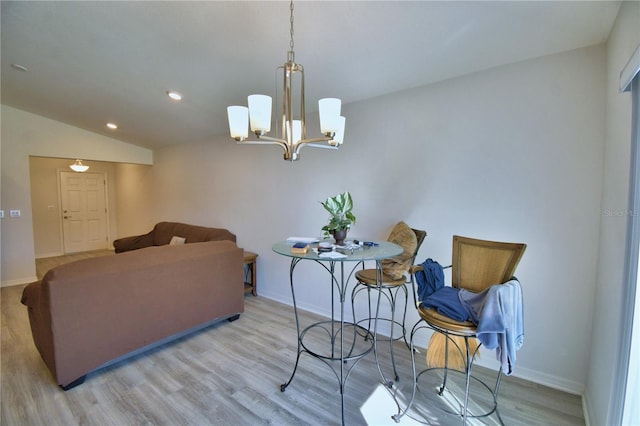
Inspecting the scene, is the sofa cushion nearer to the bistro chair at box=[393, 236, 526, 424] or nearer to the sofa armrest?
the sofa armrest

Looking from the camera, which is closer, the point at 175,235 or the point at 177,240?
the point at 177,240

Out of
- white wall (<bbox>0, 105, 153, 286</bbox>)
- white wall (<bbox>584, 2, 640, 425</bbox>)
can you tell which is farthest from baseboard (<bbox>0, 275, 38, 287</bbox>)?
white wall (<bbox>584, 2, 640, 425</bbox>)

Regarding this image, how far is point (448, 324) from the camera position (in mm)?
1534

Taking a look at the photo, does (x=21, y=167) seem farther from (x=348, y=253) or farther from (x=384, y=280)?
(x=384, y=280)

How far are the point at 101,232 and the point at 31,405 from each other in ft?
22.3

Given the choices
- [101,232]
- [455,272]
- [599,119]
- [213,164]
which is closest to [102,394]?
[455,272]

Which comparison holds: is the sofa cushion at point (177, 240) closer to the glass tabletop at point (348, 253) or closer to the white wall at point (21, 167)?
the white wall at point (21, 167)

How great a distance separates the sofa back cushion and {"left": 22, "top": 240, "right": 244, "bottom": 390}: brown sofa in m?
1.29

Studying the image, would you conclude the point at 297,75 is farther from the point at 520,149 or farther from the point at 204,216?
the point at 204,216

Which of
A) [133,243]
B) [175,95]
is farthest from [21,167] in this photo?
[175,95]

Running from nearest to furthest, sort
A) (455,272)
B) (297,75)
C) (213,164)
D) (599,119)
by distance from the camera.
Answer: (599,119) < (455,272) < (297,75) < (213,164)

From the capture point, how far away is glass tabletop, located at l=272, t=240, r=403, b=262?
161cm

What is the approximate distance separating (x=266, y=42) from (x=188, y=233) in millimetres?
3657

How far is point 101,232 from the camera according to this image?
24.2 ft
